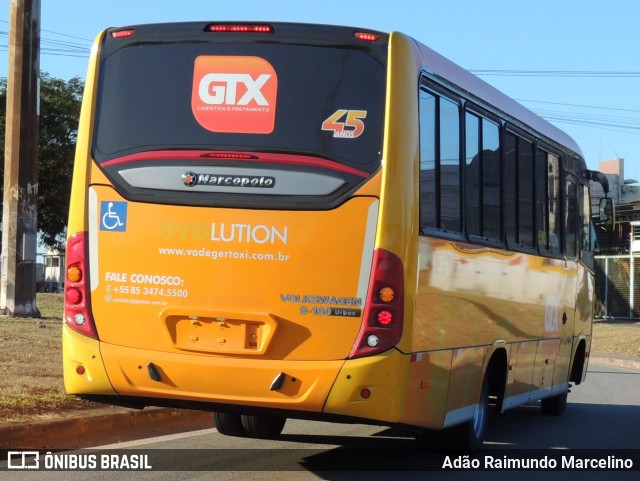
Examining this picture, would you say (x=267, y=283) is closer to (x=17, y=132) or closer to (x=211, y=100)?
(x=211, y=100)

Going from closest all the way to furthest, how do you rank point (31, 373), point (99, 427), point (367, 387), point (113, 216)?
point (367, 387) < point (113, 216) < point (99, 427) < point (31, 373)

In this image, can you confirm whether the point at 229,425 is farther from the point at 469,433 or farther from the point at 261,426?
the point at 469,433

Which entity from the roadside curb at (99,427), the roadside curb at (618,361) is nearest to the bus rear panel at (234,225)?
the roadside curb at (99,427)

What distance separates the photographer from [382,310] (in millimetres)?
8000

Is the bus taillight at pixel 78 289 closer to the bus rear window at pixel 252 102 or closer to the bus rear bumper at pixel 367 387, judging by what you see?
the bus rear window at pixel 252 102

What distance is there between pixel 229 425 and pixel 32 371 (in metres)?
3.27

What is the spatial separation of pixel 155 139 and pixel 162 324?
1381 mm

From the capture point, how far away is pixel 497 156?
10.7 metres

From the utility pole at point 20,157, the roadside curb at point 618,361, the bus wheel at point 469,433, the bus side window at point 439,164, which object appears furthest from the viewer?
the roadside curb at point 618,361

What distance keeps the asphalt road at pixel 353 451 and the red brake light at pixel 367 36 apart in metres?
3.37

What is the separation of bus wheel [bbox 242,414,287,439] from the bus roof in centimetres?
360

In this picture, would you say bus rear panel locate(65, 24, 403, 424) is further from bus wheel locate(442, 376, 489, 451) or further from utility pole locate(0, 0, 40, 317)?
utility pole locate(0, 0, 40, 317)

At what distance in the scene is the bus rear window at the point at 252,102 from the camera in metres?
8.23

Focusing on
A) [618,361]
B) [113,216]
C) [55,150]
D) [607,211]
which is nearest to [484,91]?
[113,216]
